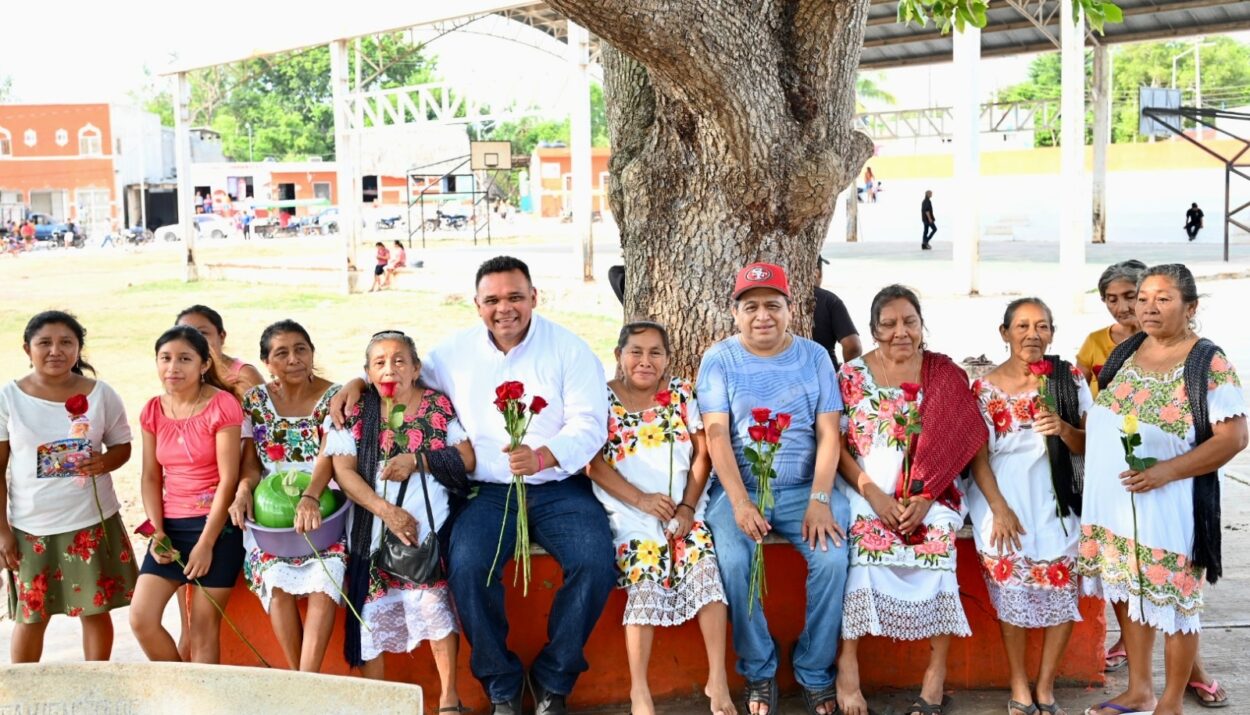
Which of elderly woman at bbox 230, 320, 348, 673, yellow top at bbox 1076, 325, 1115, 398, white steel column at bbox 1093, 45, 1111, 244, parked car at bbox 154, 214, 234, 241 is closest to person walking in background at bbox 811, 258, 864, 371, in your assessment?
yellow top at bbox 1076, 325, 1115, 398

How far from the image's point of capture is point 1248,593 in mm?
5699

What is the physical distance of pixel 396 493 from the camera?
176 inches

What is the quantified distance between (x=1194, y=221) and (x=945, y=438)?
84.0 feet

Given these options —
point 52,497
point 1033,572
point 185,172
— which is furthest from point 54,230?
point 1033,572

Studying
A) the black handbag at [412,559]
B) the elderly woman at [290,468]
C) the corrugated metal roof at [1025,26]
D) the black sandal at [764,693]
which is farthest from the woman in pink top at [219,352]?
the corrugated metal roof at [1025,26]

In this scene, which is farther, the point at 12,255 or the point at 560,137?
the point at 560,137

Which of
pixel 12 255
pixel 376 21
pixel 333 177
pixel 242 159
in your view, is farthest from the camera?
pixel 242 159

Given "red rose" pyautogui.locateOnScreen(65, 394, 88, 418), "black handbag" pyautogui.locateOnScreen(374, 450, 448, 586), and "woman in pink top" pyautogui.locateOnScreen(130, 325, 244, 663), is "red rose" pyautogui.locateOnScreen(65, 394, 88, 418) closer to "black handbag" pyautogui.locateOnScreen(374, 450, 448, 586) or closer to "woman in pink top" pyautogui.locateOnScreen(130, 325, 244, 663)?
"woman in pink top" pyautogui.locateOnScreen(130, 325, 244, 663)

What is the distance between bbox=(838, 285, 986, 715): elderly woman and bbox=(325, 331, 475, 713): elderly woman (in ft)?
4.55

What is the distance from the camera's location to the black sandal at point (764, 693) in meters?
4.43

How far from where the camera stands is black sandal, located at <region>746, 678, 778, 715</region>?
443 cm

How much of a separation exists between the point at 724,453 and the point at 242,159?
76.0 meters

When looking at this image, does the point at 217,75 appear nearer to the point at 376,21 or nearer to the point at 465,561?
Result: the point at 376,21

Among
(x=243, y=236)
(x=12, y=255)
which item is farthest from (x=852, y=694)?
(x=243, y=236)
